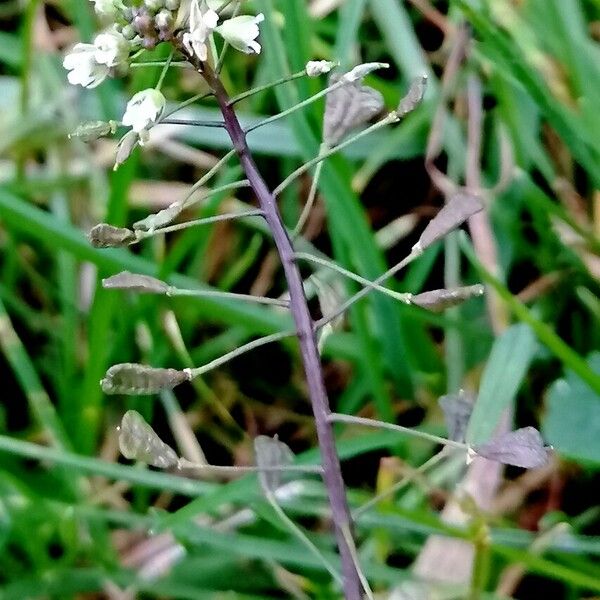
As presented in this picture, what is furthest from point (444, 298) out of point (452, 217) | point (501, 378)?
point (501, 378)

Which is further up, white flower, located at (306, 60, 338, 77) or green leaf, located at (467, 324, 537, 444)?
white flower, located at (306, 60, 338, 77)

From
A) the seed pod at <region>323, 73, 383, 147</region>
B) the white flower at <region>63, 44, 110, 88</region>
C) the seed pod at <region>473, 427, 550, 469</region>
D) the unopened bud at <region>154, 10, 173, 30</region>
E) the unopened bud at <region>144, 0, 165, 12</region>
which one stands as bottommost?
the seed pod at <region>473, 427, 550, 469</region>

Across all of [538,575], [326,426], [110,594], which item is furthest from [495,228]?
[110,594]

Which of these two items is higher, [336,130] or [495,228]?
[336,130]

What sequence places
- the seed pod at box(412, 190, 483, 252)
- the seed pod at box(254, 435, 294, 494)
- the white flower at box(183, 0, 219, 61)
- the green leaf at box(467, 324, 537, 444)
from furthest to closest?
the green leaf at box(467, 324, 537, 444) → the seed pod at box(254, 435, 294, 494) → the seed pod at box(412, 190, 483, 252) → the white flower at box(183, 0, 219, 61)

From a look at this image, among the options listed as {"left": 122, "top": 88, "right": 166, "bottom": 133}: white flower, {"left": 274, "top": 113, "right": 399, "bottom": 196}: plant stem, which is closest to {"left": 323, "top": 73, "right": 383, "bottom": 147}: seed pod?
{"left": 274, "top": 113, "right": 399, "bottom": 196}: plant stem

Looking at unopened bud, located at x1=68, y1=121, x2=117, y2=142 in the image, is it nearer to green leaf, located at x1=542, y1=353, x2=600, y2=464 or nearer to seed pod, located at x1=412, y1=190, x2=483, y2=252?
seed pod, located at x1=412, y1=190, x2=483, y2=252

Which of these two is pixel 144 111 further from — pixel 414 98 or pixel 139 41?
pixel 414 98

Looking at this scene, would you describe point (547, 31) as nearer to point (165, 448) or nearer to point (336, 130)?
point (336, 130)
